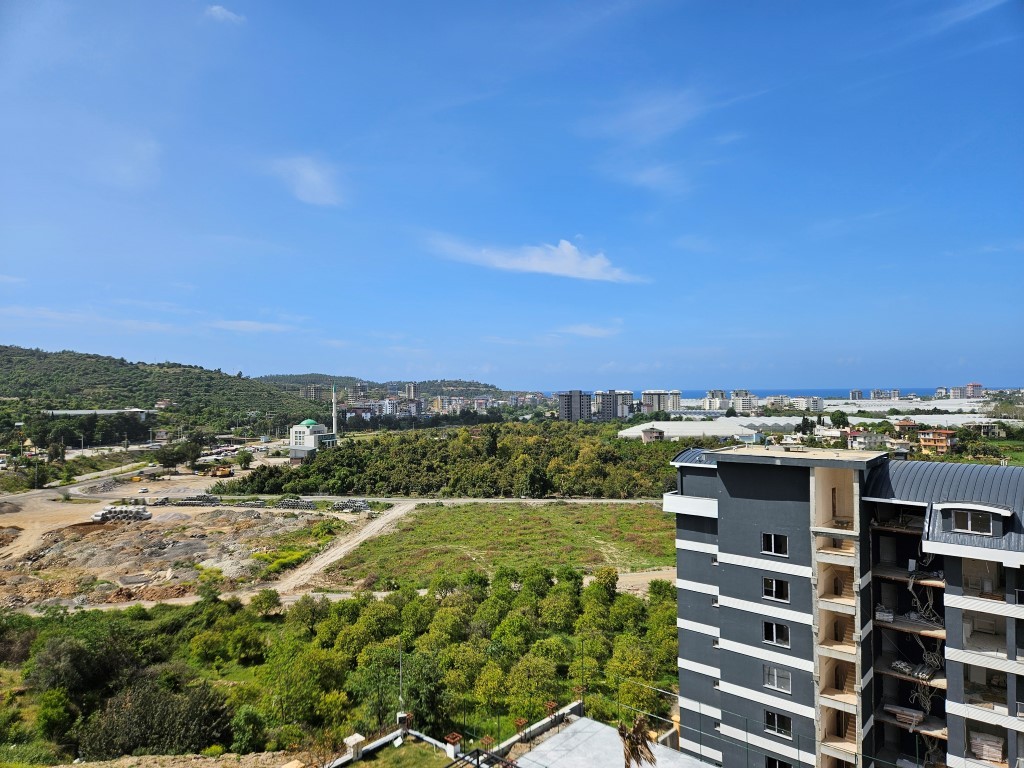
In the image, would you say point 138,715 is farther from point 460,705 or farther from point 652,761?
point 652,761

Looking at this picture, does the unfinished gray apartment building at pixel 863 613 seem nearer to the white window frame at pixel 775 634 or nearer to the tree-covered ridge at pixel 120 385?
the white window frame at pixel 775 634

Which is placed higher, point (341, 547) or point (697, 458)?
point (697, 458)

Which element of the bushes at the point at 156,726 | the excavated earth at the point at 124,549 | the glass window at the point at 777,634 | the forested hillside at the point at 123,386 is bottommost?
the excavated earth at the point at 124,549

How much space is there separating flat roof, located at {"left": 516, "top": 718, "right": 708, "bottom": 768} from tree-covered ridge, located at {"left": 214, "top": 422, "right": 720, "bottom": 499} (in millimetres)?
39488

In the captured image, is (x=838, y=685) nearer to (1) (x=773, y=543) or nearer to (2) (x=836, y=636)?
(2) (x=836, y=636)

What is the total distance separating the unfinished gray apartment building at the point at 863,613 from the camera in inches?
377

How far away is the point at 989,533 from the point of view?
9406mm

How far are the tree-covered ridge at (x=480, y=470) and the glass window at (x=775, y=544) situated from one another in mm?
39464

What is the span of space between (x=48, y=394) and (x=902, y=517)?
122m

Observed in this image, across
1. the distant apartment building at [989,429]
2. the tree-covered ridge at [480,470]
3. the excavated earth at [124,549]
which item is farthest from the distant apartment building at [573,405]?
the excavated earth at [124,549]

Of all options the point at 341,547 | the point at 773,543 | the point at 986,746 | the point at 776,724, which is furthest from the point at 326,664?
the point at 341,547

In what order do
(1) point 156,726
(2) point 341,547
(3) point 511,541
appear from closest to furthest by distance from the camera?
(1) point 156,726
(3) point 511,541
(2) point 341,547

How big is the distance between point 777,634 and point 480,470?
45.8 m

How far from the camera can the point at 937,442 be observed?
54.0m
